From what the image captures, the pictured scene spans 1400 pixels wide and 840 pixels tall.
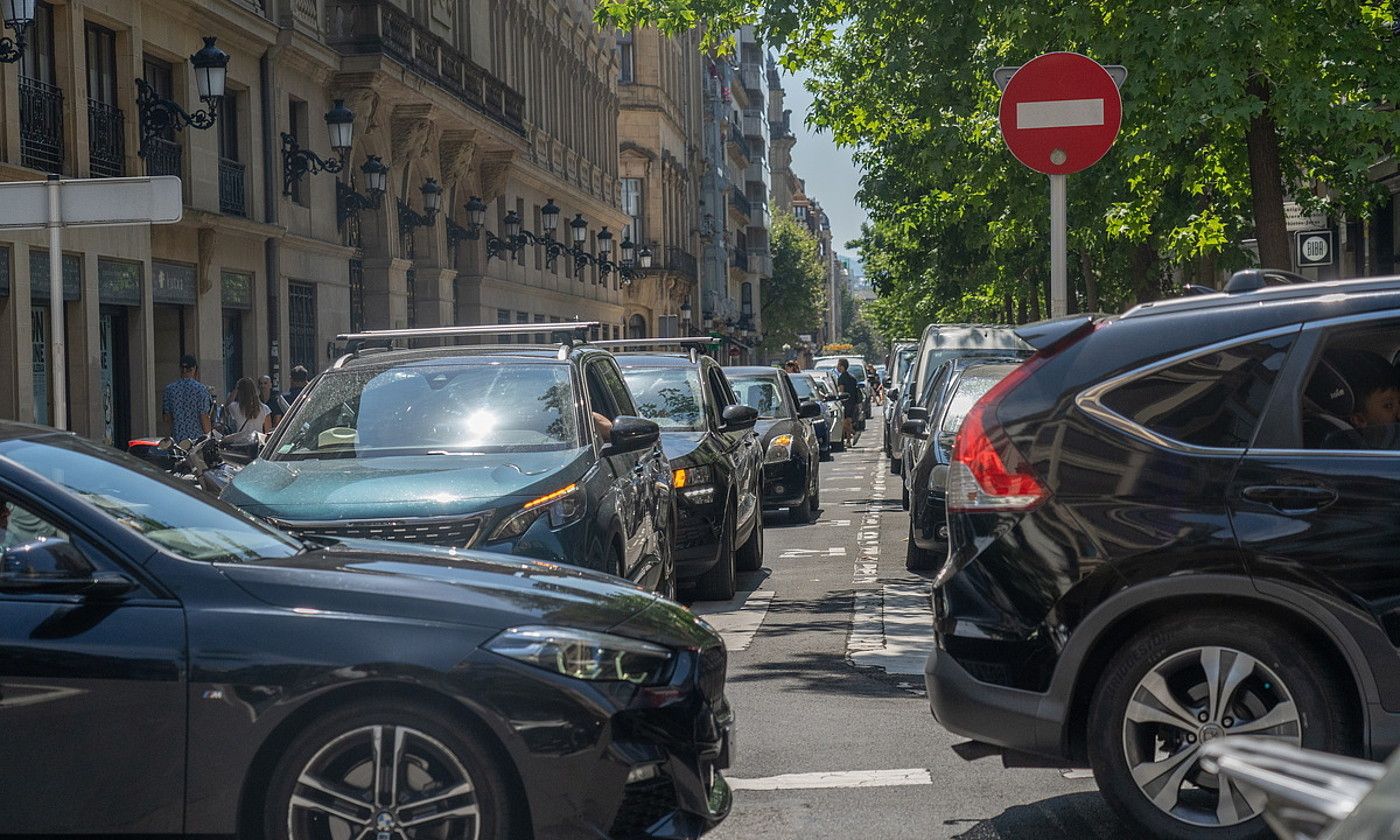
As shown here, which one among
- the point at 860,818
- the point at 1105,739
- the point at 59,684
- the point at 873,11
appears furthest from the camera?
the point at 873,11

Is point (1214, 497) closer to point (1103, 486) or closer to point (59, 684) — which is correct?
point (1103, 486)

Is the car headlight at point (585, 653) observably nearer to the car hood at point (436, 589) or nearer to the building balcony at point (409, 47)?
the car hood at point (436, 589)

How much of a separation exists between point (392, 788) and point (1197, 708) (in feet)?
7.58

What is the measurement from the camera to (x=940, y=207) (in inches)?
1042

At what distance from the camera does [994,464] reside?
5.71 m

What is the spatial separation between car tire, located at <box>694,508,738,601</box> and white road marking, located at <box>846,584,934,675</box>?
2.88 feet

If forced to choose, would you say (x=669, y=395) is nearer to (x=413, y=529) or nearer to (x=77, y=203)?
(x=77, y=203)

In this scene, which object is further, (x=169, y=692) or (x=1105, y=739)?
(x=1105, y=739)

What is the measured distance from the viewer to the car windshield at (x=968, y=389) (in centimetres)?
1445

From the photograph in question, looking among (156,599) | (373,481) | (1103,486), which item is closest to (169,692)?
(156,599)

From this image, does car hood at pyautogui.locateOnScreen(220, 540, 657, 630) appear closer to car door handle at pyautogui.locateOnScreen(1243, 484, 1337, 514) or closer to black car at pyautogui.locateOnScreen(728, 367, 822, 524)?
car door handle at pyautogui.locateOnScreen(1243, 484, 1337, 514)

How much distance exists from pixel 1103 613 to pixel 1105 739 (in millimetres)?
365

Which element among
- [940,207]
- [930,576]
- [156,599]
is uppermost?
[940,207]

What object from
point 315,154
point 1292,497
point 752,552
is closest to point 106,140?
point 315,154
